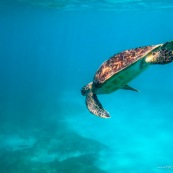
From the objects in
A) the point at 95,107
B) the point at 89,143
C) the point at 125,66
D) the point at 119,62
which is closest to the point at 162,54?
the point at 125,66

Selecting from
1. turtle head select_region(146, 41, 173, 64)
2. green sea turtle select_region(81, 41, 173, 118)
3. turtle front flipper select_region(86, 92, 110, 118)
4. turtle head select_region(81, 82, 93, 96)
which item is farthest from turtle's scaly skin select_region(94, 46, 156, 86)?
turtle head select_region(81, 82, 93, 96)

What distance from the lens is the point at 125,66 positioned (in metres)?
6.10

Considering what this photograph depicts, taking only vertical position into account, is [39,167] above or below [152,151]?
below

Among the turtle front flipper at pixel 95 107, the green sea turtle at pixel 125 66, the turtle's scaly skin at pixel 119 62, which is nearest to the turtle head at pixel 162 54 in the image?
the green sea turtle at pixel 125 66

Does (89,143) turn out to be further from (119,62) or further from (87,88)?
(119,62)

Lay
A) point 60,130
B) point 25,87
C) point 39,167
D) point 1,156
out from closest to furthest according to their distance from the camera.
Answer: point 39,167 → point 1,156 → point 60,130 → point 25,87

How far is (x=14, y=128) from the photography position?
22.1 m

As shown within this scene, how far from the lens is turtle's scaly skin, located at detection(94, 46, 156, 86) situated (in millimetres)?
6059

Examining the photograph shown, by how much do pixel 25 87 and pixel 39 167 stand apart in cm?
2591

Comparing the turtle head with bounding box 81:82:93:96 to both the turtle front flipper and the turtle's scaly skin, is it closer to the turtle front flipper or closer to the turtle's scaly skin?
the turtle front flipper

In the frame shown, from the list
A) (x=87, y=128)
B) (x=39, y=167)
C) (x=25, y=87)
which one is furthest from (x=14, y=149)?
(x=25, y=87)

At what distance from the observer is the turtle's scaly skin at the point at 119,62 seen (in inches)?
239

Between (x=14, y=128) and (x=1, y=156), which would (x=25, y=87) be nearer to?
(x=14, y=128)

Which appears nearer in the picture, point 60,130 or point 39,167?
point 39,167
